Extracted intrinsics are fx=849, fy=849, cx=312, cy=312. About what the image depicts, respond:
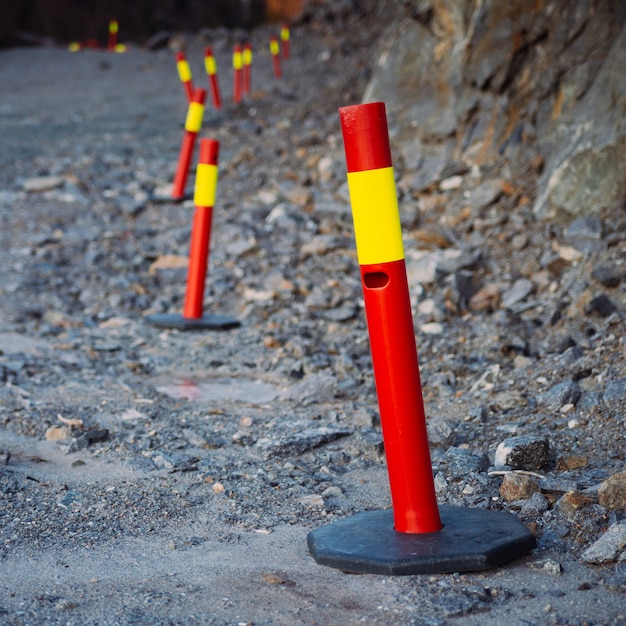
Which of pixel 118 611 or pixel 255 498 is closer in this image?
pixel 118 611

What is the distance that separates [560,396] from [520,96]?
4.06 m

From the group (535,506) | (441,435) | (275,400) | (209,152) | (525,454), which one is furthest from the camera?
(209,152)

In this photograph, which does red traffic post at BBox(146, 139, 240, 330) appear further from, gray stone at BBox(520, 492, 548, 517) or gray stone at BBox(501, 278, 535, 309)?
gray stone at BBox(520, 492, 548, 517)

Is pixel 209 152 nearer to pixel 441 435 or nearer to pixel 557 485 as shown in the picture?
pixel 441 435

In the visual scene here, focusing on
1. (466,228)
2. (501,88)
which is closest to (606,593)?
(466,228)

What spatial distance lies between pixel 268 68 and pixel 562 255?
619 inches

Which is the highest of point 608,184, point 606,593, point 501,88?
Answer: point 501,88

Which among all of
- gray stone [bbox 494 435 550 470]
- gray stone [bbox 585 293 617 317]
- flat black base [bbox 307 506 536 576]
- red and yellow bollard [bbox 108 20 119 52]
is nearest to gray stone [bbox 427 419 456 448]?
gray stone [bbox 494 435 550 470]

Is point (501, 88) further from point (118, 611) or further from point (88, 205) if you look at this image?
point (118, 611)

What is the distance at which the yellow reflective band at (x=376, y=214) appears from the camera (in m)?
2.31

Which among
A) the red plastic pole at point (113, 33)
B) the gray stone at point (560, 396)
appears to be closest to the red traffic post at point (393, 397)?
the gray stone at point (560, 396)

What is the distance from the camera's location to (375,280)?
2355 mm

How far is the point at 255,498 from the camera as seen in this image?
2953 mm

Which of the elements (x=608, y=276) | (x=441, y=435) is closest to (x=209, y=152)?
(x=608, y=276)
